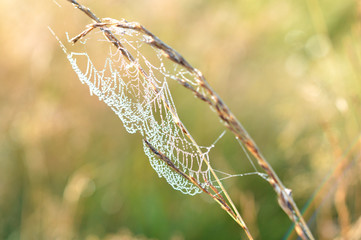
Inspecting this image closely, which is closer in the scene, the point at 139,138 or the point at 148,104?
the point at 148,104

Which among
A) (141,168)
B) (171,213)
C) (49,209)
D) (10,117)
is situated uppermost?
(10,117)

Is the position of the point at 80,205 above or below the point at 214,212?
above

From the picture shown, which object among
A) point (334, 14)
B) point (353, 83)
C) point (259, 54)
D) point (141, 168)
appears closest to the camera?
point (141, 168)

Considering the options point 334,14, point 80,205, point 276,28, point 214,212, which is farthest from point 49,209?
point 334,14

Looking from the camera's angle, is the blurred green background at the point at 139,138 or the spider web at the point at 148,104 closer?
the spider web at the point at 148,104

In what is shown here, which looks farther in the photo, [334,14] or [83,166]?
[334,14]

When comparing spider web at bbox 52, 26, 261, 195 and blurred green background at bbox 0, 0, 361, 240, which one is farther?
blurred green background at bbox 0, 0, 361, 240

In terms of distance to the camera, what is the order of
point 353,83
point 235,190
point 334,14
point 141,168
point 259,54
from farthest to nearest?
point 334,14 → point 259,54 → point 353,83 → point 141,168 → point 235,190

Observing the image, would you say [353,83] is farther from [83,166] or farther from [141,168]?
[83,166]
